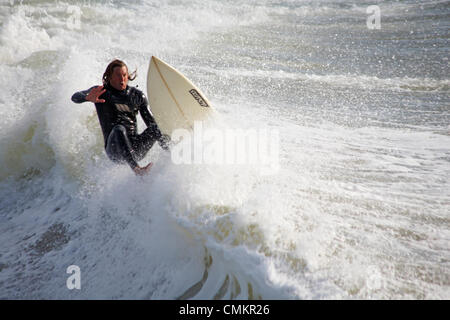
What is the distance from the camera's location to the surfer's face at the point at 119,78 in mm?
4172

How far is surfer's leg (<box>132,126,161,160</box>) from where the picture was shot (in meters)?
4.37

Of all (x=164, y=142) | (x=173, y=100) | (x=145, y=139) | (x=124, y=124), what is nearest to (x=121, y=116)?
(x=124, y=124)

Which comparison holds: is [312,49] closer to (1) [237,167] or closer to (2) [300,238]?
(1) [237,167]

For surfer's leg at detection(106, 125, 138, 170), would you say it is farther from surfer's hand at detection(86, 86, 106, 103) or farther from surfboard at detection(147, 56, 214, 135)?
surfboard at detection(147, 56, 214, 135)

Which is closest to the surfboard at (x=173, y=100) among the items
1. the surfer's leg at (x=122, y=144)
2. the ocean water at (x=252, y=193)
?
the ocean water at (x=252, y=193)

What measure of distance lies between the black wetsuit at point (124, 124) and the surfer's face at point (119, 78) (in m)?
0.06

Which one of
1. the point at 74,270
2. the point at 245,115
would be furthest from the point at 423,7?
the point at 74,270

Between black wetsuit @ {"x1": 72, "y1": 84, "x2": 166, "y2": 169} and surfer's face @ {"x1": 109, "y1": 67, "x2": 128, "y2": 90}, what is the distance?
0.06m

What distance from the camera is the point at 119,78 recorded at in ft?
13.7

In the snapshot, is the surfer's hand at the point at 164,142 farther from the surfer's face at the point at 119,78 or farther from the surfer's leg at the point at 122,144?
the surfer's face at the point at 119,78

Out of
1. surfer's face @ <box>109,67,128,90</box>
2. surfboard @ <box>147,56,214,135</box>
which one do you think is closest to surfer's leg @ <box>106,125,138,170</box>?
surfer's face @ <box>109,67,128,90</box>

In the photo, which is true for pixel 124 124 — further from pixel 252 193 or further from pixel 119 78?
pixel 252 193

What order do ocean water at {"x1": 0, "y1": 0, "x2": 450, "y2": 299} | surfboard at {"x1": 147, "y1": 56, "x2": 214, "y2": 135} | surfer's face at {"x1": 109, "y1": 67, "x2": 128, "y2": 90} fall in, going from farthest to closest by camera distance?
surfboard at {"x1": 147, "y1": 56, "x2": 214, "y2": 135}, surfer's face at {"x1": 109, "y1": 67, "x2": 128, "y2": 90}, ocean water at {"x1": 0, "y1": 0, "x2": 450, "y2": 299}
